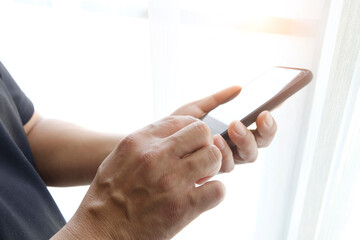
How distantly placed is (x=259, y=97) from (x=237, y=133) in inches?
4.0

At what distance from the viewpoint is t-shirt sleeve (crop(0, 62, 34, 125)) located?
1.95 ft

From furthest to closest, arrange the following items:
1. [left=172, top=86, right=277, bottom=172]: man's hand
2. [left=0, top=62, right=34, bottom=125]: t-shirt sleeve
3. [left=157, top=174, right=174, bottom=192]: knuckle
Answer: [left=0, top=62, right=34, bottom=125]: t-shirt sleeve → [left=172, top=86, right=277, bottom=172]: man's hand → [left=157, top=174, right=174, bottom=192]: knuckle

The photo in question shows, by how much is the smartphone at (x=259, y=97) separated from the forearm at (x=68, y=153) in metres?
0.24

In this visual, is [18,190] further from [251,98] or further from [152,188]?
[251,98]

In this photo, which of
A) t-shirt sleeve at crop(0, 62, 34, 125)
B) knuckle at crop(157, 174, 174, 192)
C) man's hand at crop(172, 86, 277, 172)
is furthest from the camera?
t-shirt sleeve at crop(0, 62, 34, 125)

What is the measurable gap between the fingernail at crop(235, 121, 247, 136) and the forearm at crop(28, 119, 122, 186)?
29cm

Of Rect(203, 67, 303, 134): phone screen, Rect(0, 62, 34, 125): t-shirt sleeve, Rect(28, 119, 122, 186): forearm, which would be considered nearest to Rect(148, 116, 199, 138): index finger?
Rect(203, 67, 303, 134): phone screen

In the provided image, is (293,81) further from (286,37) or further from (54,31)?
(54,31)

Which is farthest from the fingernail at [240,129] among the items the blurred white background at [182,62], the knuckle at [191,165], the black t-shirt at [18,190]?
the black t-shirt at [18,190]

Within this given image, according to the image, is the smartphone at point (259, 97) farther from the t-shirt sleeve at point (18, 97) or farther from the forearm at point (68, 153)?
the t-shirt sleeve at point (18, 97)

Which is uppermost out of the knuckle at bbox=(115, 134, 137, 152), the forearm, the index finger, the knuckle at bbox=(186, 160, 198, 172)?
the index finger

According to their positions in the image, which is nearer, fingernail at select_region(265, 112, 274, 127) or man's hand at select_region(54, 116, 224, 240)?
man's hand at select_region(54, 116, 224, 240)

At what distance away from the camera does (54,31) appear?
0.91m

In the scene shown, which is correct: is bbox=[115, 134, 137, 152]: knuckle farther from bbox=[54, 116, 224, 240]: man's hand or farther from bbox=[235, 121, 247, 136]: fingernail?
bbox=[235, 121, 247, 136]: fingernail
